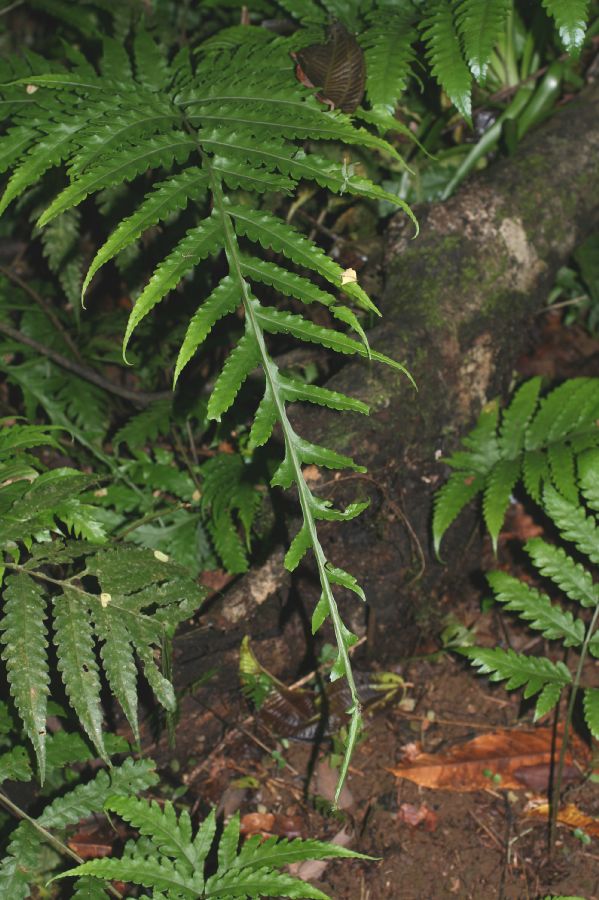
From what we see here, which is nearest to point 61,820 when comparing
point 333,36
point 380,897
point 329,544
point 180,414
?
point 380,897

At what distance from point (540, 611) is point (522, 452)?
0.60m

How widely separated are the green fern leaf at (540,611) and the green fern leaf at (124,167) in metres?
1.59

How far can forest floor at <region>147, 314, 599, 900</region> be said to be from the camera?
251cm

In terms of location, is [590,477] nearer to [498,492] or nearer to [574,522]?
[574,522]

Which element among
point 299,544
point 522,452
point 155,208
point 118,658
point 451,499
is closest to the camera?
point 299,544

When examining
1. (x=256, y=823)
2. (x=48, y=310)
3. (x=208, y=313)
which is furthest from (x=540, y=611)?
(x=48, y=310)

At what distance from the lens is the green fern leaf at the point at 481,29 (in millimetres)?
2266

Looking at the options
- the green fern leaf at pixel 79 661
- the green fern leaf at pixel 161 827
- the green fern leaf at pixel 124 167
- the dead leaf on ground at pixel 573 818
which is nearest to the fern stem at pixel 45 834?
the green fern leaf at pixel 161 827

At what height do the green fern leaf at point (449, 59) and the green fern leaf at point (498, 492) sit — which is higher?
the green fern leaf at point (449, 59)

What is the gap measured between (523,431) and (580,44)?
1.29 m

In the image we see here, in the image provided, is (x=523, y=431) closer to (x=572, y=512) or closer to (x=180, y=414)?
(x=572, y=512)

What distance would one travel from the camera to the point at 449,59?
236 cm

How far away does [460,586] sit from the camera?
128 inches

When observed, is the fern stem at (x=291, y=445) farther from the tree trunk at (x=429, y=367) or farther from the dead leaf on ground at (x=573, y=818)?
the dead leaf on ground at (x=573, y=818)
